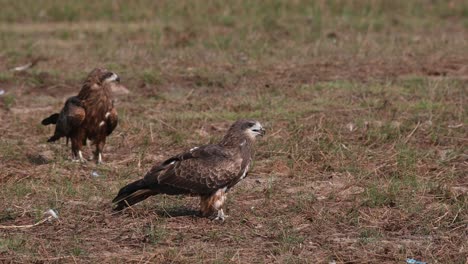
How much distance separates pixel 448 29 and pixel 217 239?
420 inches

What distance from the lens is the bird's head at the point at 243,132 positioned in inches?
293

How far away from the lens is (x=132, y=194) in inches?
281

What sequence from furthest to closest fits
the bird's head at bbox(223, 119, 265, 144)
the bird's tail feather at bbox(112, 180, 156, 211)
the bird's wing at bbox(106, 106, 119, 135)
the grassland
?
1. the bird's wing at bbox(106, 106, 119, 135)
2. the bird's head at bbox(223, 119, 265, 144)
3. the bird's tail feather at bbox(112, 180, 156, 211)
4. the grassland

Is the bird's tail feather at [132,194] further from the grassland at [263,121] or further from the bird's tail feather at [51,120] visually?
the bird's tail feather at [51,120]

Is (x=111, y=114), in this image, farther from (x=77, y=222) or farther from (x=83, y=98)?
(x=77, y=222)

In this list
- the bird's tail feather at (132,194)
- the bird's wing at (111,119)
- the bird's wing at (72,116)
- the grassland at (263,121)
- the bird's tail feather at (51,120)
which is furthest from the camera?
the bird's tail feather at (51,120)

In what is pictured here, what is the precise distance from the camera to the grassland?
6.74m

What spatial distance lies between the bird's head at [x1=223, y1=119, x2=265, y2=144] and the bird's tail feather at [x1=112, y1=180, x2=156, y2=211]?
0.75m

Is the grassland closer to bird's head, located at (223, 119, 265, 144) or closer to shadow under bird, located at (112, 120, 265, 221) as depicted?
shadow under bird, located at (112, 120, 265, 221)

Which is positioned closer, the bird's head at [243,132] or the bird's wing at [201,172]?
the bird's wing at [201,172]

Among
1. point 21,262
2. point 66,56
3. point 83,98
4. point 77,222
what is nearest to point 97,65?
point 66,56

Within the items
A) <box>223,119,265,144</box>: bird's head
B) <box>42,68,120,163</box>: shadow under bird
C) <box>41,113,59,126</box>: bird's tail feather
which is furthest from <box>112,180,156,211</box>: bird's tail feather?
<box>41,113,59,126</box>: bird's tail feather

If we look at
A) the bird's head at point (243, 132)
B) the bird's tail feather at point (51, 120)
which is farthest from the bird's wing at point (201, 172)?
the bird's tail feather at point (51, 120)

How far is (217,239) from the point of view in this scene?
674cm
